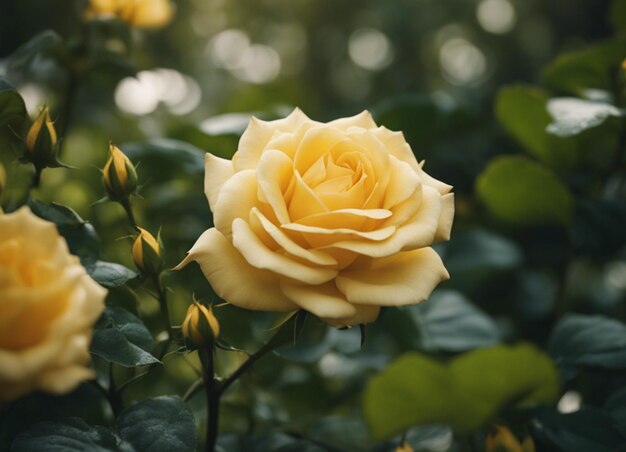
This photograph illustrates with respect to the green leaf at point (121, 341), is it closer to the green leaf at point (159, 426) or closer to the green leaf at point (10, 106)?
the green leaf at point (159, 426)

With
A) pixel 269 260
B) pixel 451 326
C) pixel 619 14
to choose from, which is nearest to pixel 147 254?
pixel 269 260

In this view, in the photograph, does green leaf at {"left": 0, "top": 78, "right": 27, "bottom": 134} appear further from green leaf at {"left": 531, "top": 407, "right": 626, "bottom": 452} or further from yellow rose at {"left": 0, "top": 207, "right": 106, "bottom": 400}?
green leaf at {"left": 531, "top": 407, "right": 626, "bottom": 452}

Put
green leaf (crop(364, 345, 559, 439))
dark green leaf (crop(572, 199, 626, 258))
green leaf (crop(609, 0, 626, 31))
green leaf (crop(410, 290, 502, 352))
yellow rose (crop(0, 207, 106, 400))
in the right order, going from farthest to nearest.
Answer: green leaf (crop(609, 0, 626, 31)) < dark green leaf (crop(572, 199, 626, 258)) < green leaf (crop(410, 290, 502, 352)) < green leaf (crop(364, 345, 559, 439)) < yellow rose (crop(0, 207, 106, 400))

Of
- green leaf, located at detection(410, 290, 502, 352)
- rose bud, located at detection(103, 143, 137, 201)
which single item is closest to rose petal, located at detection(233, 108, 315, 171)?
rose bud, located at detection(103, 143, 137, 201)

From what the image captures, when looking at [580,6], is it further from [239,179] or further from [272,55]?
[239,179]

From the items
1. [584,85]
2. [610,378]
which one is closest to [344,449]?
[610,378]
